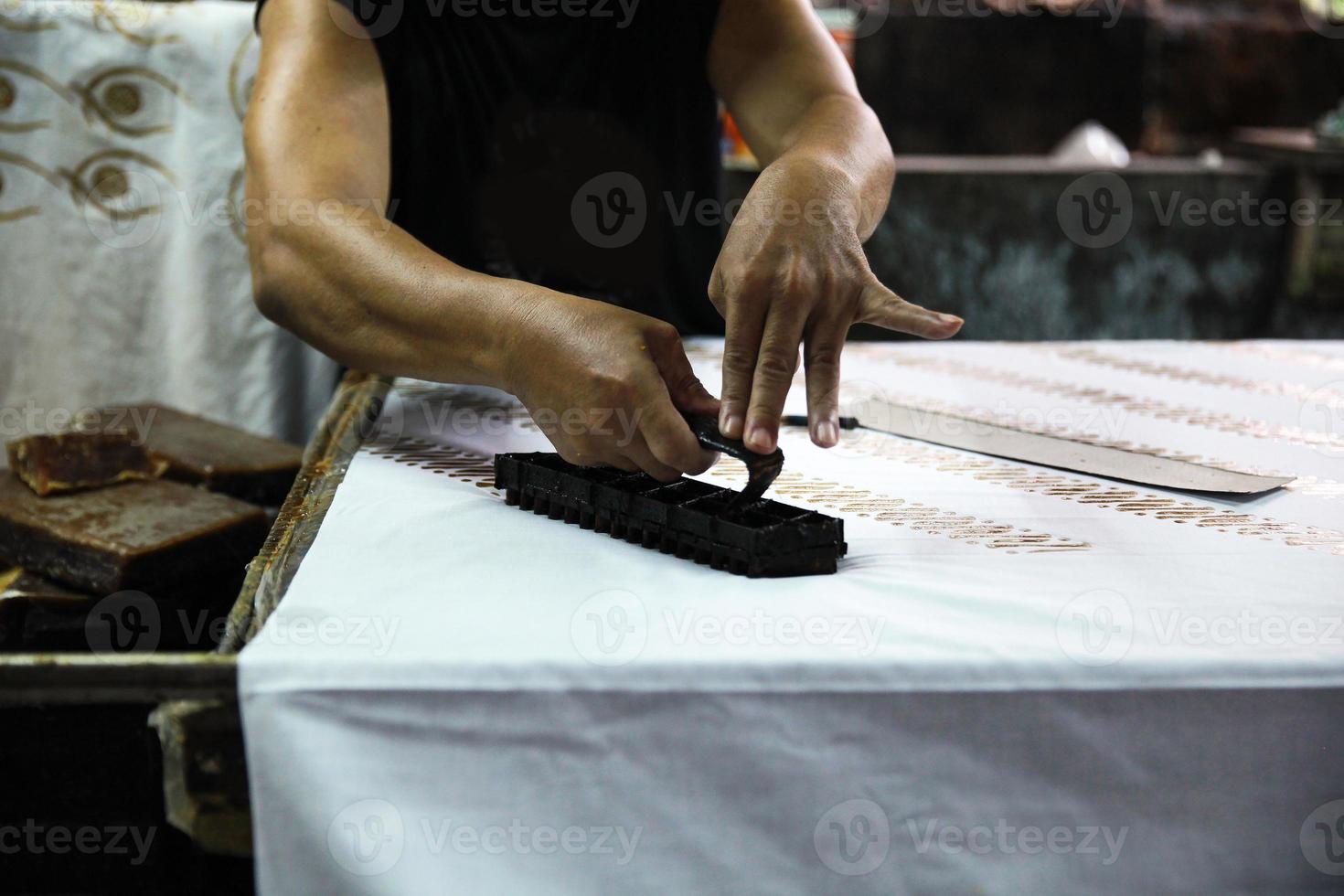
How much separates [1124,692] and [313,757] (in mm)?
444

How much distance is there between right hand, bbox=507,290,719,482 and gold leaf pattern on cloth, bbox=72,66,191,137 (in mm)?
1431

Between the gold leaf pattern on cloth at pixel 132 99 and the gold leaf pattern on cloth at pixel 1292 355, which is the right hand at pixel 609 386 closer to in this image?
the gold leaf pattern on cloth at pixel 1292 355

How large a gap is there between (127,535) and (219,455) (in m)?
0.32

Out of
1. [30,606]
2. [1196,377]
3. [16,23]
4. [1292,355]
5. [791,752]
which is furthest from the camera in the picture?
[16,23]

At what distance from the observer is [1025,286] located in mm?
3203

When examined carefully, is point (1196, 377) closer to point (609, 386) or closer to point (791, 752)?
point (609, 386)

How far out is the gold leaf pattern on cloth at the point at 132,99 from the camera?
2074mm

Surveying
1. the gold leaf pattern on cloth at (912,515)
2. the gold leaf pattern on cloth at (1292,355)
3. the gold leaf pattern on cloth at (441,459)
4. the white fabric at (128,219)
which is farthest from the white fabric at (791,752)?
the white fabric at (128,219)

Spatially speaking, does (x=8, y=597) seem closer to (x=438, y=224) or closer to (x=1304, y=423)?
(x=438, y=224)

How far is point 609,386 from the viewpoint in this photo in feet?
3.00

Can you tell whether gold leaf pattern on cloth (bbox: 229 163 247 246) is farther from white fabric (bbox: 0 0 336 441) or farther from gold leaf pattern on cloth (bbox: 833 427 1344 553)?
gold leaf pattern on cloth (bbox: 833 427 1344 553)

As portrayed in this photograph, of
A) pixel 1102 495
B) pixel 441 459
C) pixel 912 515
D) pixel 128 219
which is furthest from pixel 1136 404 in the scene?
pixel 128 219

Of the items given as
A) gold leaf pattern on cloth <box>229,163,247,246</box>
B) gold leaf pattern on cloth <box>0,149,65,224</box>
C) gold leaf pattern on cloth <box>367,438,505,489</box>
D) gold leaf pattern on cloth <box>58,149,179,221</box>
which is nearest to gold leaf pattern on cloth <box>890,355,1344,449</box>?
gold leaf pattern on cloth <box>367,438,505,489</box>

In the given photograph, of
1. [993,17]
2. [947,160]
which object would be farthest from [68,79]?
[993,17]
